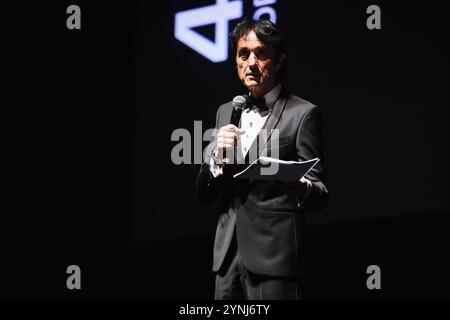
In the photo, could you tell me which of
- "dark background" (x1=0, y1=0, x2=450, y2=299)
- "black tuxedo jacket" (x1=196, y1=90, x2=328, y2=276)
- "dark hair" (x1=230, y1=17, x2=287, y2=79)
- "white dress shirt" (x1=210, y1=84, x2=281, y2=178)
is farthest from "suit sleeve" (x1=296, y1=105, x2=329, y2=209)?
"dark background" (x1=0, y1=0, x2=450, y2=299)

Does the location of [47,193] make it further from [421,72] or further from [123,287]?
[421,72]

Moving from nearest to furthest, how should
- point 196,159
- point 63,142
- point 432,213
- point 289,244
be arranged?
1. point 289,244
2. point 196,159
3. point 432,213
4. point 63,142

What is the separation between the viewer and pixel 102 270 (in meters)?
3.75

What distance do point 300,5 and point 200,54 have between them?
0.69 metres

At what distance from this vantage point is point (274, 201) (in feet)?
6.25

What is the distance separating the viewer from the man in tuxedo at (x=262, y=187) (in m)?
1.85

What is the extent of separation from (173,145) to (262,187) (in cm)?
187

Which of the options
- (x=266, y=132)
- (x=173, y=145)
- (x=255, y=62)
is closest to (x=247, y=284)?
(x=266, y=132)

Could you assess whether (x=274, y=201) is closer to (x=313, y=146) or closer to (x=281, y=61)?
(x=313, y=146)

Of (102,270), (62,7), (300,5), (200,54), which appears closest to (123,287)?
(102,270)

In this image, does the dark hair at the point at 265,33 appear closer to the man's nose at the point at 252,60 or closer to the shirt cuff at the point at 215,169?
the man's nose at the point at 252,60

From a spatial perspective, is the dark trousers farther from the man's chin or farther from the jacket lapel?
the man's chin

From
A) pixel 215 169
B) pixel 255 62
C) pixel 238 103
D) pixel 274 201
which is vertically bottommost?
pixel 274 201

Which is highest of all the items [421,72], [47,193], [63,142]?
[421,72]
